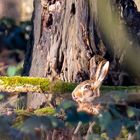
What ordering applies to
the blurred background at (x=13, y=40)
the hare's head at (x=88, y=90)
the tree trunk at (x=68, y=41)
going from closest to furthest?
the hare's head at (x=88, y=90) → the tree trunk at (x=68, y=41) → the blurred background at (x=13, y=40)

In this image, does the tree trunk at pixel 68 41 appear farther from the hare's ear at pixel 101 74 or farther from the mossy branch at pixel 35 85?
the hare's ear at pixel 101 74

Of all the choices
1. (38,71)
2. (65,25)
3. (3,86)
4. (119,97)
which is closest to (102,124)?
(119,97)

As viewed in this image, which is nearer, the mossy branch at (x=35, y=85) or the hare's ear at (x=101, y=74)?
the hare's ear at (x=101, y=74)

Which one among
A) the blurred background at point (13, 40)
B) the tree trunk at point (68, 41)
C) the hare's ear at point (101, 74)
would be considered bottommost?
the hare's ear at point (101, 74)

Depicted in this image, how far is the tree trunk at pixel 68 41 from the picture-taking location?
4.09 meters

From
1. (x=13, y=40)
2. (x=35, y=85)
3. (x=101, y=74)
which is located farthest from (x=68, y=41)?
(x=13, y=40)

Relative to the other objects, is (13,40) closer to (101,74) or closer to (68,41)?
(68,41)

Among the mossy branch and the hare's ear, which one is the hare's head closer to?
the hare's ear

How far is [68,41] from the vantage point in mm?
4242

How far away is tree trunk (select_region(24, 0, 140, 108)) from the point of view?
409cm

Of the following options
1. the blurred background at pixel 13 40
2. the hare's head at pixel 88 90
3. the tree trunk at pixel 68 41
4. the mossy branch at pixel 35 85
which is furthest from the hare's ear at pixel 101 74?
the blurred background at pixel 13 40

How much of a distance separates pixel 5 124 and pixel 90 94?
1.63 ft


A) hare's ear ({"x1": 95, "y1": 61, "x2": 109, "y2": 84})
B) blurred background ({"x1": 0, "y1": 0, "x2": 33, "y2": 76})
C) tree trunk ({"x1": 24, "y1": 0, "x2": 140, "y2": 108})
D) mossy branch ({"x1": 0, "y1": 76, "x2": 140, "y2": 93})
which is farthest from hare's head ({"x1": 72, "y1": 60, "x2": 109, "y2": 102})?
blurred background ({"x1": 0, "y1": 0, "x2": 33, "y2": 76})

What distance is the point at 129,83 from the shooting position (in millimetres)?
4152
